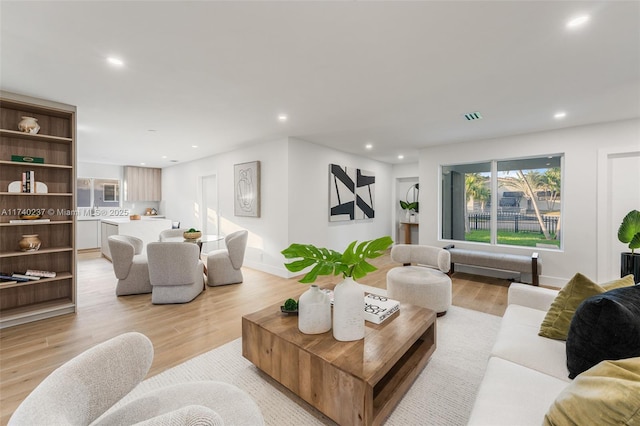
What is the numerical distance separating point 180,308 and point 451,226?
492 cm

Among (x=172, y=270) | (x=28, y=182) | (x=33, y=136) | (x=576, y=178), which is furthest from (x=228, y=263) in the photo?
(x=576, y=178)

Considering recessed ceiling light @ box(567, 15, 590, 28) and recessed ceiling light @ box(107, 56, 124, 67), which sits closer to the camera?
recessed ceiling light @ box(567, 15, 590, 28)

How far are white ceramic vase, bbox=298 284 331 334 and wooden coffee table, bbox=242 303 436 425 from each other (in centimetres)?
4

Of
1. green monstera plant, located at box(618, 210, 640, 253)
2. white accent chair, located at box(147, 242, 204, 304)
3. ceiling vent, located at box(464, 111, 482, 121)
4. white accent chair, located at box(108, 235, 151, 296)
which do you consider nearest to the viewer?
green monstera plant, located at box(618, 210, 640, 253)

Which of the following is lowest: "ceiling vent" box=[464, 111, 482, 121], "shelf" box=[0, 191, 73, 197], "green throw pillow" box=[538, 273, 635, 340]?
"green throw pillow" box=[538, 273, 635, 340]

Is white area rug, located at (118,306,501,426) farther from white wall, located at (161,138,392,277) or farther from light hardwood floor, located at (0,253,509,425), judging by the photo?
white wall, located at (161,138,392,277)

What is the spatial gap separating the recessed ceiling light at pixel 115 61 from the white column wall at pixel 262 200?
8.26 ft

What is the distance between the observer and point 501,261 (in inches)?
161

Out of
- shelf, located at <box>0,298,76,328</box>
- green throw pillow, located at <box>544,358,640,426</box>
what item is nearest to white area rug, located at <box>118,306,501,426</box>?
green throw pillow, located at <box>544,358,640,426</box>

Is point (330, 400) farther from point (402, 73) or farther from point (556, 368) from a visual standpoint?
point (402, 73)

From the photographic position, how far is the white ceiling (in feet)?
5.41

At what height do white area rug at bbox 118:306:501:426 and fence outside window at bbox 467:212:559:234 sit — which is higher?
fence outside window at bbox 467:212:559:234

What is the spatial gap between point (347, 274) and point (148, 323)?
8.10 ft

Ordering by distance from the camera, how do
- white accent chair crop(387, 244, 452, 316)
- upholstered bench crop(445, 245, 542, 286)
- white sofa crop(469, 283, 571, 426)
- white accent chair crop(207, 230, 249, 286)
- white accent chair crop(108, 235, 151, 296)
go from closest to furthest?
white sofa crop(469, 283, 571, 426)
white accent chair crop(387, 244, 452, 316)
white accent chair crop(108, 235, 151, 296)
upholstered bench crop(445, 245, 542, 286)
white accent chair crop(207, 230, 249, 286)
